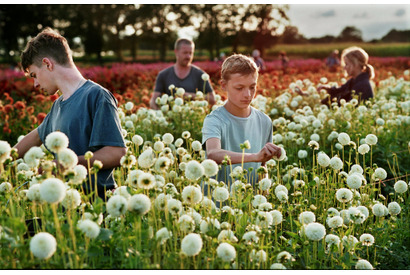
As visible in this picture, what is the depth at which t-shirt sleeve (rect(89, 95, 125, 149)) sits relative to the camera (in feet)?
9.96

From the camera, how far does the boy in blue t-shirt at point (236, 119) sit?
3.47 meters

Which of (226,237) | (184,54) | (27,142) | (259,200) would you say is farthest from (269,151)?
(184,54)

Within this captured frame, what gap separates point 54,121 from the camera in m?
3.39

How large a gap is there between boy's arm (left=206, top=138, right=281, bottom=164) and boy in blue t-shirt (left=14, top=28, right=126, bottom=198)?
642mm

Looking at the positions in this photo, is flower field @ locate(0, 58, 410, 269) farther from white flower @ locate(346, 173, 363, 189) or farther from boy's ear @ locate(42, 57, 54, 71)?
boy's ear @ locate(42, 57, 54, 71)

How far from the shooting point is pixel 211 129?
3518 mm

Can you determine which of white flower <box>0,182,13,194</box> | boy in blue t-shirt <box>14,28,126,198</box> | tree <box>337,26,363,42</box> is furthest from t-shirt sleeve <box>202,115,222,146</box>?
tree <box>337,26,363,42</box>

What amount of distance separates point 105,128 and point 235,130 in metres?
1.11

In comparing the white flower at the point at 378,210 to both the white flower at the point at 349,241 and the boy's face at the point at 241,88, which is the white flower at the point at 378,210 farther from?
the boy's face at the point at 241,88

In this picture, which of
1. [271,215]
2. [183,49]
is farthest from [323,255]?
[183,49]

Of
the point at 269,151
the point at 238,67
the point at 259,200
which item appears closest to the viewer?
the point at 269,151

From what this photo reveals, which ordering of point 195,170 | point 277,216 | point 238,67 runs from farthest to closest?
point 238,67 → point 277,216 → point 195,170

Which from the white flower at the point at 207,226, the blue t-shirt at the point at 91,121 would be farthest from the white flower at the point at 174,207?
the blue t-shirt at the point at 91,121

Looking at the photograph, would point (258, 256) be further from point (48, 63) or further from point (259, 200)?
point (48, 63)
